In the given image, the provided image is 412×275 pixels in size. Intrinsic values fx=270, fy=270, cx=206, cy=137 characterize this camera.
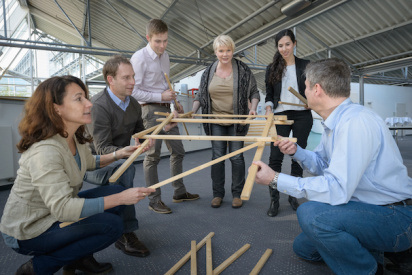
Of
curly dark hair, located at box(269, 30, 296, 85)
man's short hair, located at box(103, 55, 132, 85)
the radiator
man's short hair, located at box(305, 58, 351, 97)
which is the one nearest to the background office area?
the radiator

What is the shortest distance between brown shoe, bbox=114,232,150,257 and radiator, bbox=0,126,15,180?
2297mm

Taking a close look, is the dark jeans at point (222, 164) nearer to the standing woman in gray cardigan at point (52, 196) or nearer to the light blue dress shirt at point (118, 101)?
the light blue dress shirt at point (118, 101)

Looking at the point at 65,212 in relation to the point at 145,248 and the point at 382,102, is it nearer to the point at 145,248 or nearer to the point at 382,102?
the point at 145,248

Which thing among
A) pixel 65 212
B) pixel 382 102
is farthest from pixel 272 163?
pixel 382 102

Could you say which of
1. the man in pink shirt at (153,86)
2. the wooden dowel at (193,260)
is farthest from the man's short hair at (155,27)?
the wooden dowel at (193,260)

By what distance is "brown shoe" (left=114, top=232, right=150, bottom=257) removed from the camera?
163 centimetres

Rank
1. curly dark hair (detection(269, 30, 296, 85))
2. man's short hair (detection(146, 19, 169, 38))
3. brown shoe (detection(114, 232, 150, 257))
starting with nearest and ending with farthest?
brown shoe (detection(114, 232, 150, 257)) → man's short hair (detection(146, 19, 169, 38)) → curly dark hair (detection(269, 30, 296, 85))

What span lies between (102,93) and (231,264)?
136cm

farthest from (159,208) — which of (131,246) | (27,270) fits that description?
(27,270)

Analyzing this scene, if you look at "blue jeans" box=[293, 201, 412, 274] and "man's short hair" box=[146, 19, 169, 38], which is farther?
"man's short hair" box=[146, 19, 169, 38]

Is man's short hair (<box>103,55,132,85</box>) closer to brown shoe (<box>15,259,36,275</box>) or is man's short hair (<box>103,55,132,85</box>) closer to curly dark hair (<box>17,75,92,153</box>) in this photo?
curly dark hair (<box>17,75,92,153</box>)

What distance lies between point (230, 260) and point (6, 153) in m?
3.00

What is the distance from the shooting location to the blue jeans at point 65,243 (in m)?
1.15

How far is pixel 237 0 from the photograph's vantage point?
4691 millimetres
